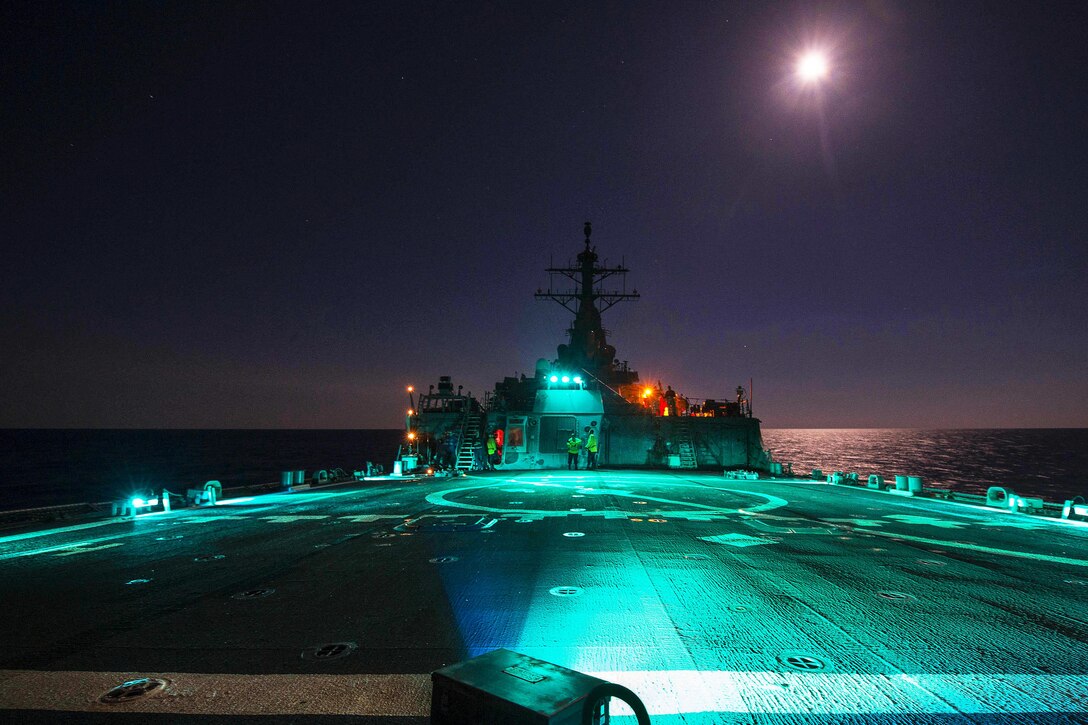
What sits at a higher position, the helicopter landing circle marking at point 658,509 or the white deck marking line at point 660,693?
the white deck marking line at point 660,693

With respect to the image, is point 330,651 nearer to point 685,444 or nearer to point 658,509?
point 658,509

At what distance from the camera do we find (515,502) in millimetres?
15547

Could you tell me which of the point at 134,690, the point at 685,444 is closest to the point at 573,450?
the point at 685,444

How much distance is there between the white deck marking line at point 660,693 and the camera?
3797 millimetres

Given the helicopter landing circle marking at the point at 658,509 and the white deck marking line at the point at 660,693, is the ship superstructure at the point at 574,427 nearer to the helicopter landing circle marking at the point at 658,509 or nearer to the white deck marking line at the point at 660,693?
the helicopter landing circle marking at the point at 658,509

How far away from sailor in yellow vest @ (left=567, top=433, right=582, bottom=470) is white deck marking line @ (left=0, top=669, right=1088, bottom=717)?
885 inches

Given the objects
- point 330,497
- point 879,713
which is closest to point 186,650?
point 879,713

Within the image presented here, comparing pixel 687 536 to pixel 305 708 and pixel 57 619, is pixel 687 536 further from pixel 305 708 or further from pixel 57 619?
pixel 57 619

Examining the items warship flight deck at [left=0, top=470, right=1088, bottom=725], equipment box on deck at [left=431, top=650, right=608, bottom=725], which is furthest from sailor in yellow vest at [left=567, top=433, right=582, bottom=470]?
equipment box on deck at [left=431, top=650, right=608, bottom=725]

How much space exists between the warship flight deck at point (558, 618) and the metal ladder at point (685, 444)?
19998mm

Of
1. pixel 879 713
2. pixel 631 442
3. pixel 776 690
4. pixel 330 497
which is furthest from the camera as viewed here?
pixel 631 442

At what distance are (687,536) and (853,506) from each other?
8228mm

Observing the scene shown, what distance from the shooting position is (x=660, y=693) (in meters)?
3.98

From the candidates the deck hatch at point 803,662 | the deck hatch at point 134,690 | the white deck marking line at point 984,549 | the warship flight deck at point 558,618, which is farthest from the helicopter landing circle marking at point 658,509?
the deck hatch at point 134,690
